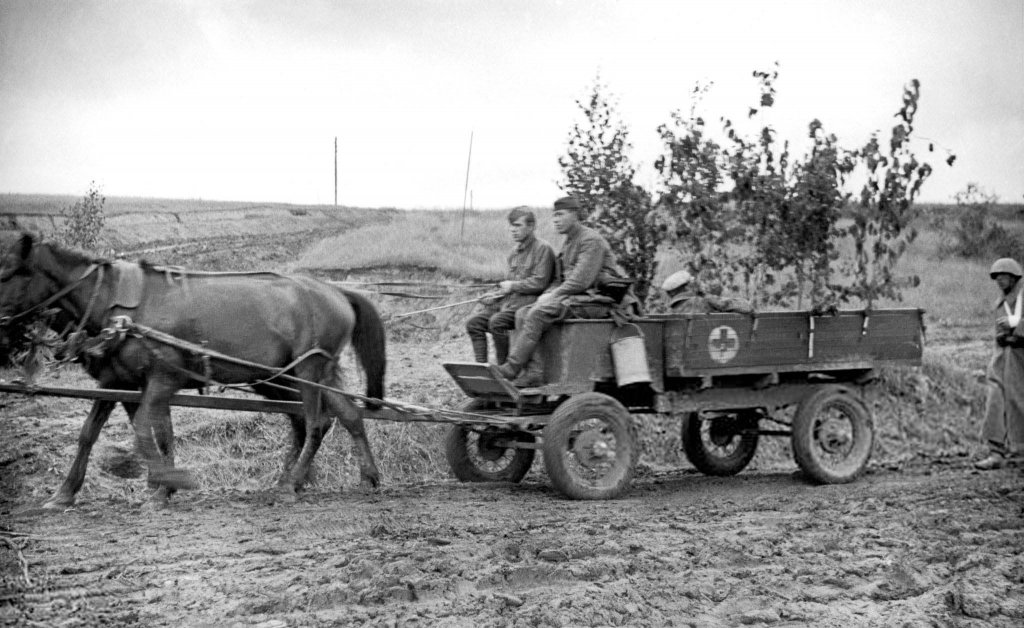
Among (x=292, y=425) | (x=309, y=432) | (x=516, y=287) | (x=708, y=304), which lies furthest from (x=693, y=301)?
(x=292, y=425)

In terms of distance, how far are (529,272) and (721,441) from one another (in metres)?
2.82

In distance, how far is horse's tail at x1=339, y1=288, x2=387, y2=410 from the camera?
9000mm

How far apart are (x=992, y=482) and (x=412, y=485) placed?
495 cm

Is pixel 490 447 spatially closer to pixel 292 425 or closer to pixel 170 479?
pixel 292 425

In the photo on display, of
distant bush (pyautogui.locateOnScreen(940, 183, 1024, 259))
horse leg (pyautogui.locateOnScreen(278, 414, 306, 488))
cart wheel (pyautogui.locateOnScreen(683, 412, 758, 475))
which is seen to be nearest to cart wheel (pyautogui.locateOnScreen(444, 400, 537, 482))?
horse leg (pyautogui.locateOnScreen(278, 414, 306, 488))

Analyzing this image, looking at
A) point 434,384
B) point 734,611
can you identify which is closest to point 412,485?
point 434,384

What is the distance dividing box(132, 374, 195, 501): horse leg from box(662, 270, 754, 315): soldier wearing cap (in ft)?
14.5

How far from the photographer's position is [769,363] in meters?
9.01

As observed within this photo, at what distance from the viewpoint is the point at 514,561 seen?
617 centimetres

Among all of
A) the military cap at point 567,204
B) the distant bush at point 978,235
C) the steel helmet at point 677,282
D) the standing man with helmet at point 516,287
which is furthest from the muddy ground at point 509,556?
the distant bush at point 978,235

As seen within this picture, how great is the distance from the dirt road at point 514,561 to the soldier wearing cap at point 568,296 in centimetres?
106

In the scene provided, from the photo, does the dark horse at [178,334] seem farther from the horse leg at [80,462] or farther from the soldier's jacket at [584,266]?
the soldier's jacket at [584,266]

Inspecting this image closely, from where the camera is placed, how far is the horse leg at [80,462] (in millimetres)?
7637

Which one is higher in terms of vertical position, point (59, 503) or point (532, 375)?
point (532, 375)
